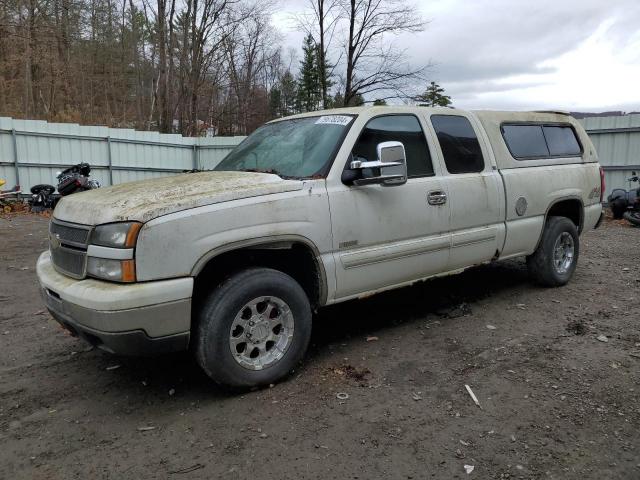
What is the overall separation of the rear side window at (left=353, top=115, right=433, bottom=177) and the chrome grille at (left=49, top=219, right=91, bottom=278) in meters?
2.04

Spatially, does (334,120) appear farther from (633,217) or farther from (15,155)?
(15,155)

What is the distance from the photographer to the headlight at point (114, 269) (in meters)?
2.85

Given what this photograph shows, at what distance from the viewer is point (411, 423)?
9.85 ft

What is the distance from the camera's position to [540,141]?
18.5 ft

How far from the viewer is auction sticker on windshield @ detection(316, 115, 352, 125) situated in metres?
4.04

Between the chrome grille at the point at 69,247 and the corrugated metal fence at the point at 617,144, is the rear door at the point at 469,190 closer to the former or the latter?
the chrome grille at the point at 69,247

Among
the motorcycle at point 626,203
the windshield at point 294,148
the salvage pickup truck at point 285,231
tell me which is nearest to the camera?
the salvage pickup truck at point 285,231

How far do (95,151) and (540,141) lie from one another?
12.6 meters

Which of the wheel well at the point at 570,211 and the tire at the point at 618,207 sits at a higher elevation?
the wheel well at the point at 570,211

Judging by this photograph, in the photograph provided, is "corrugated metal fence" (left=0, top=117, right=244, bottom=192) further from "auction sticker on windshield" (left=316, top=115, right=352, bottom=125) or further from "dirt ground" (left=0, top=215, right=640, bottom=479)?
"auction sticker on windshield" (left=316, top=115, right=352, bottom=125)

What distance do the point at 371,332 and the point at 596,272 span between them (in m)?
3.75

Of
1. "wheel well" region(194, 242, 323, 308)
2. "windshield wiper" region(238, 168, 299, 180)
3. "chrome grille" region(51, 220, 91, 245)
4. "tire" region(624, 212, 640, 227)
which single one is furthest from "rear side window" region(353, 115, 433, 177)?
A: "tire" region(624, 212, 640, 227)

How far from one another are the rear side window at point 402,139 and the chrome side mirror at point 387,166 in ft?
0.90

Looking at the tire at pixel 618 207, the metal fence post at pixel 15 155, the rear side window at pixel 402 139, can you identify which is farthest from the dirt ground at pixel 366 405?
the metal fence post at pixel 15 155
